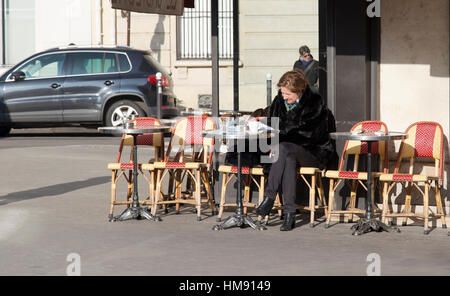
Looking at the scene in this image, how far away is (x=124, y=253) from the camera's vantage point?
7809 millimetres

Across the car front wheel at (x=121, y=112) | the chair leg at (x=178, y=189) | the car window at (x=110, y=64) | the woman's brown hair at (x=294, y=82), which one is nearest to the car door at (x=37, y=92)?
the car window at (x=110, y=64)

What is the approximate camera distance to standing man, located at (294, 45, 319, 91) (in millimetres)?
10828

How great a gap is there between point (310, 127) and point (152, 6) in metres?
2.84

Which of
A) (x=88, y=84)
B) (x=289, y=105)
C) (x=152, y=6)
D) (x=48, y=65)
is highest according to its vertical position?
(x=152, y=6)

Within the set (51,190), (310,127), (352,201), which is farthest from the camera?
(51,190)

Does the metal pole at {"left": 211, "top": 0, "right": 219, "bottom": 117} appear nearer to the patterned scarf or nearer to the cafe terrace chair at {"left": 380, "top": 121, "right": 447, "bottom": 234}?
the patterned scarf

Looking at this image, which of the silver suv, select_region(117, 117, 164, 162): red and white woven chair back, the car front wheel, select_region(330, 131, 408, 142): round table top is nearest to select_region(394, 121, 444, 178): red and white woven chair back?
select_region(330, 131, 408, 142): round table top

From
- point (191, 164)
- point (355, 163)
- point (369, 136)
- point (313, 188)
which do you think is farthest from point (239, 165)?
point (369, 136)

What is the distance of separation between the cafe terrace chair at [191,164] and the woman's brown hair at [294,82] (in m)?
0.99

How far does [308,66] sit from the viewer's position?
37.5 feet

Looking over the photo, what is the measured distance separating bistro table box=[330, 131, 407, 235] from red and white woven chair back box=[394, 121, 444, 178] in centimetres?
41

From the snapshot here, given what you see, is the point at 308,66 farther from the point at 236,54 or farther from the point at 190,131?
the point at 190,131

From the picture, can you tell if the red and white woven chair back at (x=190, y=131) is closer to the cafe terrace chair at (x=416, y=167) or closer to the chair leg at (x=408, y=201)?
the cafe terrace chair at (x=416, y=167)
